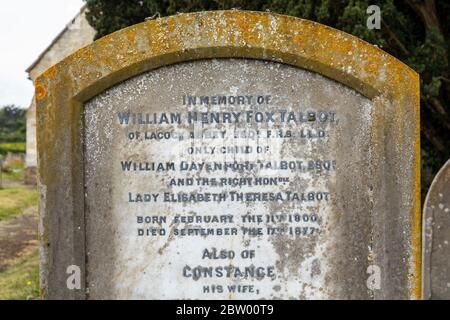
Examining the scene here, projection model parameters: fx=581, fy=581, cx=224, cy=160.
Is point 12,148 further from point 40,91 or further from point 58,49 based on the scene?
point 40,91

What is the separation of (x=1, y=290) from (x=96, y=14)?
497 centimetres

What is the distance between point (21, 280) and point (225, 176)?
223 inches

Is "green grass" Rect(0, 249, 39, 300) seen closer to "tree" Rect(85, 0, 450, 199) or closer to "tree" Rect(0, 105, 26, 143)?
"tree" Rect(85, 0, 450, 199)

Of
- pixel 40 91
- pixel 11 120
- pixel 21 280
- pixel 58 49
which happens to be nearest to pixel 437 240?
pixel 40 91

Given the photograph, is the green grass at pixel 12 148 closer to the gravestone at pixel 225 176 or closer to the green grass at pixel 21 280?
the green grass at pixel 21 280

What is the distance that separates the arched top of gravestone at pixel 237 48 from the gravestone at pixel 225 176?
Answer: 1cm

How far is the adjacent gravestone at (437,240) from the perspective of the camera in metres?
4.06

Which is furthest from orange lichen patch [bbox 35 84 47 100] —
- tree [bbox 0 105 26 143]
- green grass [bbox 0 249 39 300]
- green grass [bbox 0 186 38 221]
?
tree [bbox 0 105 26 143]

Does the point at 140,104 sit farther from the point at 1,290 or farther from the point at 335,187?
the point at 1,290

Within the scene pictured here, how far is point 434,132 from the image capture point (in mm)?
7672

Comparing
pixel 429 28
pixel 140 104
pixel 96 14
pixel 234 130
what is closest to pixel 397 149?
pixel 234 130

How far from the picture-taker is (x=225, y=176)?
297cm

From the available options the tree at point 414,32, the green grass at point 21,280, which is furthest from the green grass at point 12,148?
the tree at point 414,32

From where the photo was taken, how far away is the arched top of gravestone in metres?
2.87
